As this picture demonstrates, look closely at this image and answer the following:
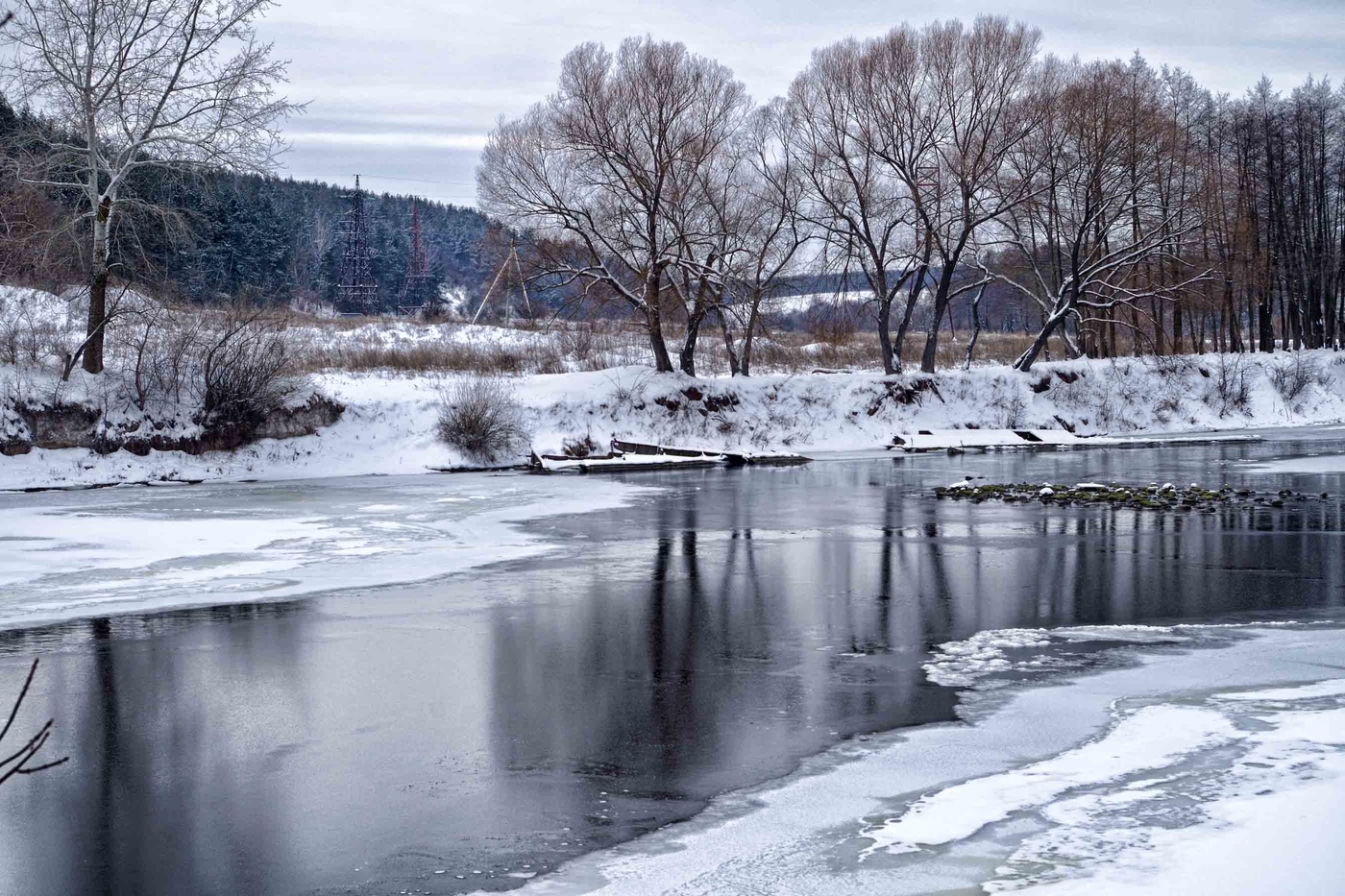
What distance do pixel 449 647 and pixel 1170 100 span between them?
171ft

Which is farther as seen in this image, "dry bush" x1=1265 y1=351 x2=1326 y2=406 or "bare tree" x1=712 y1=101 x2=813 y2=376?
"dry bush" x1=1265 y1=351 x2=1326 y2=406

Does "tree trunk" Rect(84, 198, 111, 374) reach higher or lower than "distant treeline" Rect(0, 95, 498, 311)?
lower

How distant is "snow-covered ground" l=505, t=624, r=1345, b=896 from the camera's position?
5887mm

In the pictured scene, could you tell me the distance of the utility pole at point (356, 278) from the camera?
9550 cm

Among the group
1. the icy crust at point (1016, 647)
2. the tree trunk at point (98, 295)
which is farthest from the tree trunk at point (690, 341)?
the icy crust at point (1016, 647)

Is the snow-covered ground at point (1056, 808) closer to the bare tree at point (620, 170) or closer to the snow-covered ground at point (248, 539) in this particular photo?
the snow-covered ground at point (248, 539)

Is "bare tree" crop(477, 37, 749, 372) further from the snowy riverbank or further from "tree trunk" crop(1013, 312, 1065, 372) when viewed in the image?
"tree trunk" crop(1013, 312, 1065, 372)

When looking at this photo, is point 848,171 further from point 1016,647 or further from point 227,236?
point 227,236

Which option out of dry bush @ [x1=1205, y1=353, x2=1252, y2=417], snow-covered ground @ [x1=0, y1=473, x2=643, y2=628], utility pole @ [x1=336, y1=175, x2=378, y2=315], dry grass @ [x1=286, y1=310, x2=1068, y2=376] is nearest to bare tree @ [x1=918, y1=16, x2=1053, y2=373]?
dry grass @ [x1=286, y1=310, x2=1068, y2=376]

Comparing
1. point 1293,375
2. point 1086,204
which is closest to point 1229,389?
point 1293,375

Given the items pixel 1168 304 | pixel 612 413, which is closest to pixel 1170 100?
pixel 1168 304

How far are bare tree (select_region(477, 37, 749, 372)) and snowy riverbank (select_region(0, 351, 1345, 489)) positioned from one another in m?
3.07

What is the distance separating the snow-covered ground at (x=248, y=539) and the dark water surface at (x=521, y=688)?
3.41 ft

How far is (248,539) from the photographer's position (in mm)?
18453
